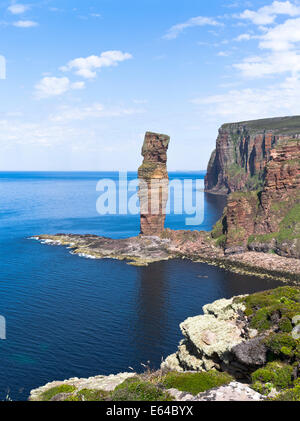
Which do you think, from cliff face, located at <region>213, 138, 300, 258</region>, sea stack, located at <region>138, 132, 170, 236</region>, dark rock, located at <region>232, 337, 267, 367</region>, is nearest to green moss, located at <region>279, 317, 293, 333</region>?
dark rock, located at <region>232, 337, 267, 367</region>

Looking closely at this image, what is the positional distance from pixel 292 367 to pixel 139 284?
70.3 meters

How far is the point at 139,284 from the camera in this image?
3846 inches

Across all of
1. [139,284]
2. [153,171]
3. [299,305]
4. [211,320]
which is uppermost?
[153,171]

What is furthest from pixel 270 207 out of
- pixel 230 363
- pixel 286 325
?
pixel 230 363

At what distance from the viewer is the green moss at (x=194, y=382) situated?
26.5 m

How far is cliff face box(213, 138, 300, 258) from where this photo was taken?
125 metres

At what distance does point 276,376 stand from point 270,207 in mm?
107082

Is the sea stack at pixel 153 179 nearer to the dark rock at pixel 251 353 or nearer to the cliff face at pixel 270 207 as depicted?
the cliff face at pixel 270 207

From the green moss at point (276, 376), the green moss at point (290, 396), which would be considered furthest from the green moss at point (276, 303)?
the green moss at point (290, 396)

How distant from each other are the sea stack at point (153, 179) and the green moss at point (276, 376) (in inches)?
4382

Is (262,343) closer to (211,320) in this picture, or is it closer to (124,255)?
(211,320)

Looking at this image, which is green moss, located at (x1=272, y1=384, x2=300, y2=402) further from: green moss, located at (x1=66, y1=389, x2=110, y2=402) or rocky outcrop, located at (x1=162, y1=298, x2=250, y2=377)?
green moss, located at (x1=66, y1=389, x2=110, y2=402)
